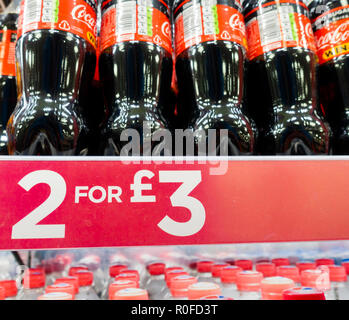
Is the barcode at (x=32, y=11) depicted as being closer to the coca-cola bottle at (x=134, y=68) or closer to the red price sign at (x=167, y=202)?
the coca-cola bottle at (x=134, y=68)

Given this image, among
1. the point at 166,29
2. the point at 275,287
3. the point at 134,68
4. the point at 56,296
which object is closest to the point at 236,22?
the point at 166,29

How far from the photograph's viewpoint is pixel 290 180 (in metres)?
0.48

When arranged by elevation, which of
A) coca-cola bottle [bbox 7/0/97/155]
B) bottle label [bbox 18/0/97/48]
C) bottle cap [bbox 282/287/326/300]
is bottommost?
bottle cap [bbox 282/287/326/300]

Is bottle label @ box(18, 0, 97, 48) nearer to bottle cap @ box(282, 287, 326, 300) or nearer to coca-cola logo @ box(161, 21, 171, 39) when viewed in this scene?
coca-cola logo @ box(161, 21, 171, 39)

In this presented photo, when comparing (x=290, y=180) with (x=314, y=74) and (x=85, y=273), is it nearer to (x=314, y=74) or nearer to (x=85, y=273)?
(x=314, y=74)

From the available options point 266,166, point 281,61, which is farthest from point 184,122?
point 266,166

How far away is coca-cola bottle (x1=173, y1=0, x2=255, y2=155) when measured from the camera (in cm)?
71

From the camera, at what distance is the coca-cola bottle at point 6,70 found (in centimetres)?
83

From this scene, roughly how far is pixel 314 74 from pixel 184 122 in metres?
0.38

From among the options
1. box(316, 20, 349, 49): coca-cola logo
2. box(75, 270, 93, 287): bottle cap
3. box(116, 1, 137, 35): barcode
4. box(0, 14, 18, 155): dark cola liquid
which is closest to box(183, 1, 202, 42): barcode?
box(116, 1, 137, 35): barcode

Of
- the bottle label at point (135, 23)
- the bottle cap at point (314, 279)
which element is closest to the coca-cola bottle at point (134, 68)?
the bottle label at point (135, 23)

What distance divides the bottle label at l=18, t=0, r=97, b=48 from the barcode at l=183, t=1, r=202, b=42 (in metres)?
0.23

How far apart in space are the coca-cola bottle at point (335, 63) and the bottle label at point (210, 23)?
0.27 m

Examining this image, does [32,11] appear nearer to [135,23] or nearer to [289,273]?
[135,23]
